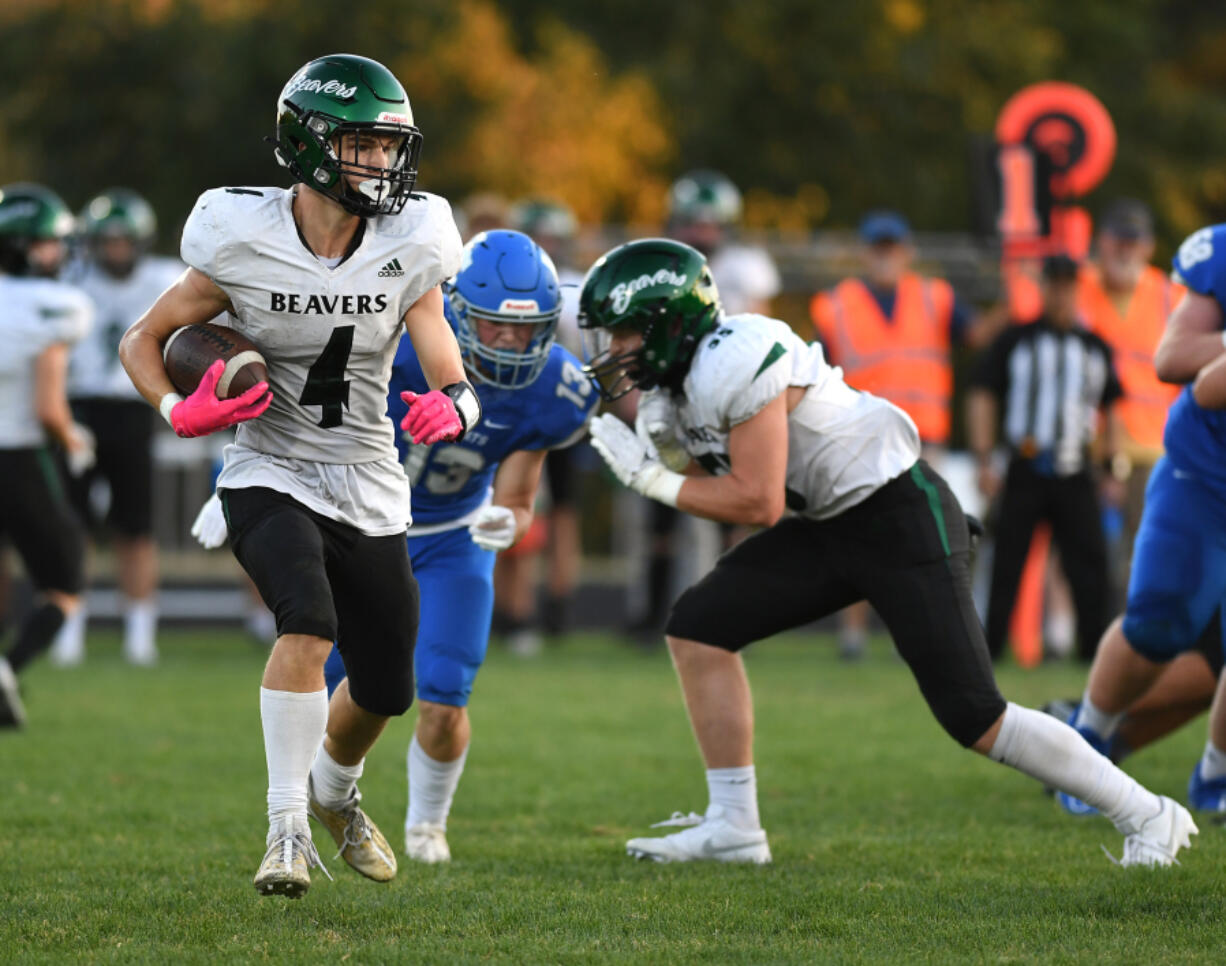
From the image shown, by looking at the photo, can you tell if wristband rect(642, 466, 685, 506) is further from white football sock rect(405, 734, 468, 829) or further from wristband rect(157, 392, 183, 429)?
wristband rect(157, 392, 183, 429)

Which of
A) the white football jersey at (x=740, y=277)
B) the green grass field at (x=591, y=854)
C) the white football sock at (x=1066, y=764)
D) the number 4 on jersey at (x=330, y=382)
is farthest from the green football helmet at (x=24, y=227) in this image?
the white football sock at (x=1066, y=764)

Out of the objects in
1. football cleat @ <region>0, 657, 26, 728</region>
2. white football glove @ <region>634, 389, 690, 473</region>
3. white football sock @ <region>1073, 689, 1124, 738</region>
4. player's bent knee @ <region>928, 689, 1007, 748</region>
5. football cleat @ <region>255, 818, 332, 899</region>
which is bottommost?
football cleat @ <region>0, 657, 26, 728</region>

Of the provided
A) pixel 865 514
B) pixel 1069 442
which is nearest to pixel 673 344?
pixel 865 514

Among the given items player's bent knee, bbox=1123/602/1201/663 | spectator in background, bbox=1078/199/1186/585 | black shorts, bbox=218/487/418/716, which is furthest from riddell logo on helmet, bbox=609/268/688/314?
spectator in background, bbox=1078/199/1186/585

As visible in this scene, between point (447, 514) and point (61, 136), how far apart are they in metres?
16.0

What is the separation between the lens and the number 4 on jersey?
158 inches

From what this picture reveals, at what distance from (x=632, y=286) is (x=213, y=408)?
1.23 m

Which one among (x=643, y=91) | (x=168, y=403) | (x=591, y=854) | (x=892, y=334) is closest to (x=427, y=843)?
(x=591, y=854)

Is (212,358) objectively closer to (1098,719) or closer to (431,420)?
(431,420)

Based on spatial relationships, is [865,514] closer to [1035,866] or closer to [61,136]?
[1035,866]

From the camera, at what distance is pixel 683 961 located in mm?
3553

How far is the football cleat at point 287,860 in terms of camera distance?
11.9 feet

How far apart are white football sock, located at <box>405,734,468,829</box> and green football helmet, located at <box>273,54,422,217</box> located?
158 cm

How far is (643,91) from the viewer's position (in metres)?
20.8
